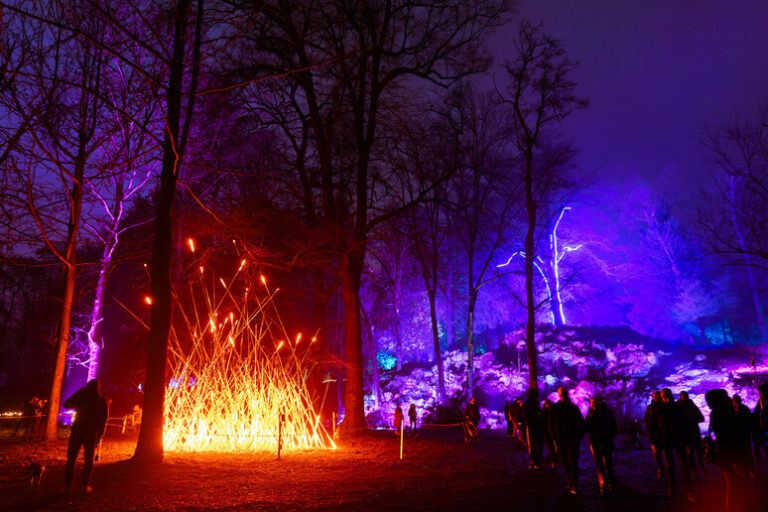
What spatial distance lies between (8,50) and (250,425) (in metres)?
8.87

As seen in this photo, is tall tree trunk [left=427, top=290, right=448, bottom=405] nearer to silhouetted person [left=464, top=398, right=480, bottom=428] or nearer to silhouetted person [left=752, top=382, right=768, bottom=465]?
silhouetted person [left=464, top=398, right=480, bottom=428]

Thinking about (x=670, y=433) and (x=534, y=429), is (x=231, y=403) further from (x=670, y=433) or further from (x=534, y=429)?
(x=670, y=433)

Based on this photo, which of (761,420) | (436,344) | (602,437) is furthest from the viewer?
(436,344)

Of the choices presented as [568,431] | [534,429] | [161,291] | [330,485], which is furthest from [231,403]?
[568,431]

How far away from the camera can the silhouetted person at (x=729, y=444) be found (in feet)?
18.8

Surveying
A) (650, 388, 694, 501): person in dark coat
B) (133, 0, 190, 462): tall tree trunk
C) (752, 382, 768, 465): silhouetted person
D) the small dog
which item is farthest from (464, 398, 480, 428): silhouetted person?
the small dog

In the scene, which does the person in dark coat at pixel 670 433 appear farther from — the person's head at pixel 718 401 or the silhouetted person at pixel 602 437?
the person's head at pixel 718 401

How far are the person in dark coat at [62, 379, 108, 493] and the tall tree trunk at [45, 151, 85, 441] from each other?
5974mm

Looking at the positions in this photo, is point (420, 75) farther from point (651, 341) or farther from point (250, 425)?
point (651, 341)

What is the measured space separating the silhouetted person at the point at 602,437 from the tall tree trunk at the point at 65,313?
11347 mm

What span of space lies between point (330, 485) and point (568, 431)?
3.62 metres

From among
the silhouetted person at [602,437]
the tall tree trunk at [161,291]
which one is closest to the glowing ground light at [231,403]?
the tall tree trunk at [161,291]

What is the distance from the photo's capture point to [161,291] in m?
9.31

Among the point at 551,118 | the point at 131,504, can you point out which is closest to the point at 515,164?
the point at 551,118
